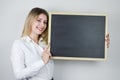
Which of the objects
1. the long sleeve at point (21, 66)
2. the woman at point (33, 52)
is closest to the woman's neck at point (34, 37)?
the woman at point (33, 52)

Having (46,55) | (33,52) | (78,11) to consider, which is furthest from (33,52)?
(78,11)

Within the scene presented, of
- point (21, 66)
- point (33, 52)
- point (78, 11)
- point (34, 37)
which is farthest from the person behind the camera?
point (78, 11)

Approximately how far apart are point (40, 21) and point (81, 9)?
0.49 metres

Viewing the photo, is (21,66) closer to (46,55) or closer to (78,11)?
(46,55)

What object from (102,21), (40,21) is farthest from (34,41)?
(102,21)

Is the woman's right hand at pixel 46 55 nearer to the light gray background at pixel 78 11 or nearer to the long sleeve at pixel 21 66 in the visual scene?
the long sleeve at pixel 21 66

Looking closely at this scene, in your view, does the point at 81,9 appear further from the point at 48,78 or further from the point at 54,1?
the point at 48,78

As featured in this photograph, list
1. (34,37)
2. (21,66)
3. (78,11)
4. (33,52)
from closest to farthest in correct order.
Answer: (21,66)
(33,52)
(34,37)
(78,11)

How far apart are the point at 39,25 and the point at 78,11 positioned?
484 mm

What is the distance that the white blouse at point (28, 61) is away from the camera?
1668 millimetres

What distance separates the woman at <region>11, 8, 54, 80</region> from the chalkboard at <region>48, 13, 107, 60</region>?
79 millimetres

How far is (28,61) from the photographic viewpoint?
5.69 feet

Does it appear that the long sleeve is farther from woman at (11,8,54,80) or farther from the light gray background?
the light gray background

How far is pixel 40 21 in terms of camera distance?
1.85 metres
